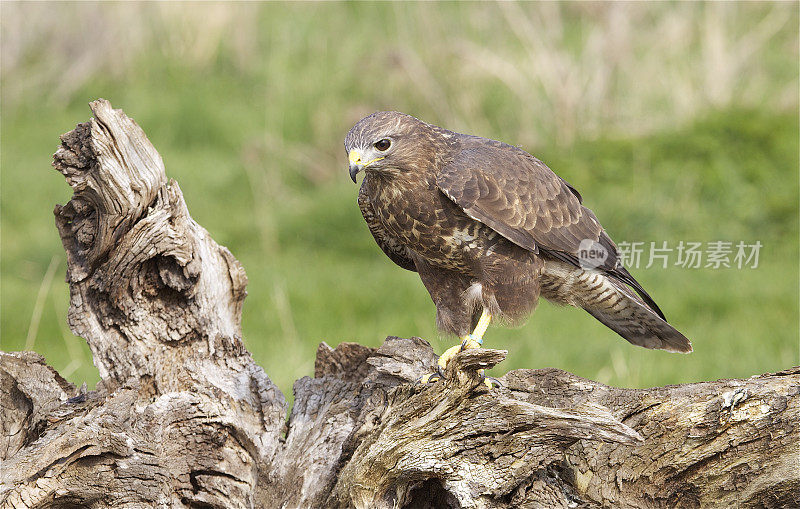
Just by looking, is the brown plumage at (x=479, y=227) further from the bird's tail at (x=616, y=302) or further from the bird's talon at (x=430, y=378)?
the bird's talon at (x=430, y=378)

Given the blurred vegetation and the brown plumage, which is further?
the blurred vegetation

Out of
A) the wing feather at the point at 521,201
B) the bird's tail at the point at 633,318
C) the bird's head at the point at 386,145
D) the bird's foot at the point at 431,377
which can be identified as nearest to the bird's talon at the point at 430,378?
the bird's foot at the point at 431,377

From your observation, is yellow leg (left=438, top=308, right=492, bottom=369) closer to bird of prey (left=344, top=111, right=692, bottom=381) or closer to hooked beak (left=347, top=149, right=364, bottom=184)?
bird of prey (left=344, top=111, right=692, bottom=381)

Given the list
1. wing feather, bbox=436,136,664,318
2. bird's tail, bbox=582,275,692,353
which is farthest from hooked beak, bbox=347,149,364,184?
bird's tail, bbox=582,275,692,353

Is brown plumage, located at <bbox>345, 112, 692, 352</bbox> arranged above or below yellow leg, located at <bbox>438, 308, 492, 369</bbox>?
above

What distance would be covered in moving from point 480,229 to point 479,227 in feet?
0.04

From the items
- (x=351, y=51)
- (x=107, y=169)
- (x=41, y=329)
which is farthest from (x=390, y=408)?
(x=351, y=51)

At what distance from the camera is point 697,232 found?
26.1 ft

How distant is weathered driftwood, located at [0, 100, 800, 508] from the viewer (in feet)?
11.0

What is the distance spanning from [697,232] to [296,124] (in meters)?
5.03

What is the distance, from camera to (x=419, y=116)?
9625 mm

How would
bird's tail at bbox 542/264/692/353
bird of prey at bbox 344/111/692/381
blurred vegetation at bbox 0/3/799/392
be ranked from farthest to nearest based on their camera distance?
1. blurred vegetation at bbox 0/3/799/392
2. bird's tail at bbox 542/264/692/353
3. bird of prey at bbox 344/111/692/381

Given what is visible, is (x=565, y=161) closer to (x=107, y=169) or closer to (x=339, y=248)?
(x=339, y=248)

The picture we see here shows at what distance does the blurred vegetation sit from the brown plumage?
122 cm
